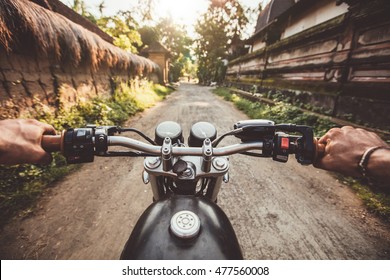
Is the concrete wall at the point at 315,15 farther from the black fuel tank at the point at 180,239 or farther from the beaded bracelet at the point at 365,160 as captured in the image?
the black fuel tank at the point at 180,239

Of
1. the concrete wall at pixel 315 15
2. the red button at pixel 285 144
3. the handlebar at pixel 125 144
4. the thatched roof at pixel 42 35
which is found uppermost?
the concrete wall at pixel 315 15

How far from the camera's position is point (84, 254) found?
2.10m

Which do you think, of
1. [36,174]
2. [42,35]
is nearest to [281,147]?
[36,174]

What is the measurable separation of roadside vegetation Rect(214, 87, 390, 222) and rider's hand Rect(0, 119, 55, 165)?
160 centimetres

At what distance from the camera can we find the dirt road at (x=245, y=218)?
217cm

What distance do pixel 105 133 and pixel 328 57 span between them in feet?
24.8

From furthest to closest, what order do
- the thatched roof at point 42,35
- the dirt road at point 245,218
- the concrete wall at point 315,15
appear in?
the concrete wall at point 315,15 < the thatched roof at point 42,35 < the dirt road at point 245,218

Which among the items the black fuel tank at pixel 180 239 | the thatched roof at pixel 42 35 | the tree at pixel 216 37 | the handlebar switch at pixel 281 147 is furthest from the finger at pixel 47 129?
the tree at pixel 216 37

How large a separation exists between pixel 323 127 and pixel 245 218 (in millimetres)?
4424

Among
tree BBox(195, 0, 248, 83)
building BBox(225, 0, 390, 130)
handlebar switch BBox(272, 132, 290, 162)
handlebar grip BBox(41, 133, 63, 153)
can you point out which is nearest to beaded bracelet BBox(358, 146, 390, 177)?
handlebar switch BBox(272, 132, 290, 162)

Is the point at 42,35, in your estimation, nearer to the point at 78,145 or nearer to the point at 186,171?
the point at 78,145

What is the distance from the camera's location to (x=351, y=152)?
0.96m

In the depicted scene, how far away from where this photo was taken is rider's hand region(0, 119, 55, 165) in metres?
0.91

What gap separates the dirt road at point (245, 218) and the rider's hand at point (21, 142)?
1.59 meters
